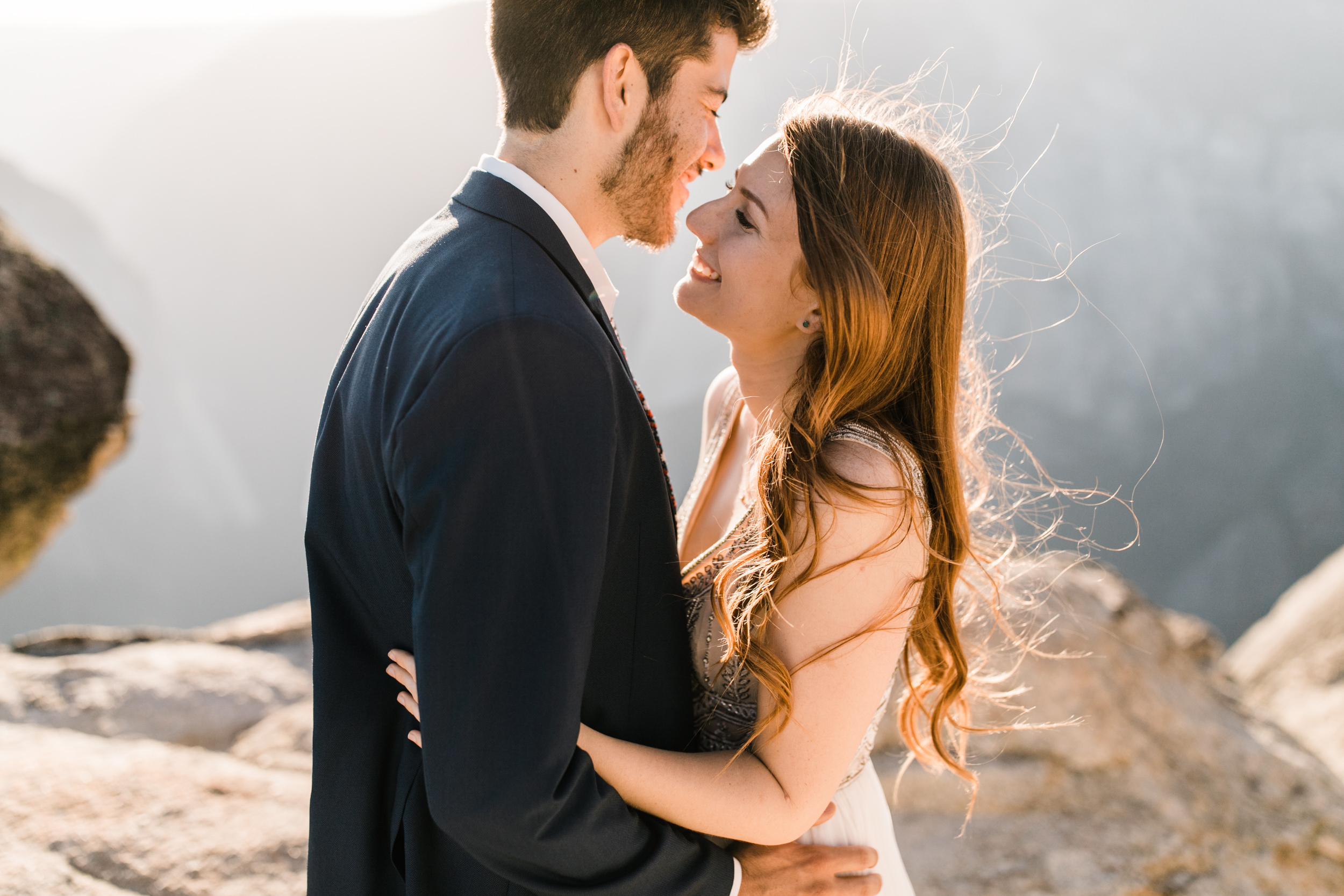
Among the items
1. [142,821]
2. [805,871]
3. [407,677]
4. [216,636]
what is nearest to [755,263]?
[407,677]

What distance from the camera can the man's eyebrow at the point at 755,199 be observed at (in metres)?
1.79

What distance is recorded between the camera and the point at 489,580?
1.08m

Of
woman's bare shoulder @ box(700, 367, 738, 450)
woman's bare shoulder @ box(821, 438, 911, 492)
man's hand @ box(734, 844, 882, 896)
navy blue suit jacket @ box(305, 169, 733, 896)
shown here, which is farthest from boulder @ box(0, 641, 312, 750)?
woman's bare shoulder @ box(821, 438, 911, 492)

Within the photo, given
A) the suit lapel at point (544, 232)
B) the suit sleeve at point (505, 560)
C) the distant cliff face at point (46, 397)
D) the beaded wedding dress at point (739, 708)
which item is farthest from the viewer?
the distant cliff face at point (46, 397)

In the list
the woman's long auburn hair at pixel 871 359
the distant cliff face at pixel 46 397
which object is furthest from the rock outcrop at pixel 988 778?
the woman's long auburn hair at pixel 871 359

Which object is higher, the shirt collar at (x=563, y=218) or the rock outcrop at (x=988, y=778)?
the shirt collar at (x=563, y=218)

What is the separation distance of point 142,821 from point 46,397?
2.70 meters

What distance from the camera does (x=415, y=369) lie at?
1.14 m

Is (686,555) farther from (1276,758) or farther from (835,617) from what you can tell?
(1276,758)

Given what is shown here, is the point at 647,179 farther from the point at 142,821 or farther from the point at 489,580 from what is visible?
the point at 142,821

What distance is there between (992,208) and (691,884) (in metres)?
1.67

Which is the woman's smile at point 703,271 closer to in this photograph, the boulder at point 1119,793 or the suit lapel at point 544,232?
the suit lapel at point 544,232

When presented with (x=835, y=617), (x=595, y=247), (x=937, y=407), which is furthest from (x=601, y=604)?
(x=937, y=407)

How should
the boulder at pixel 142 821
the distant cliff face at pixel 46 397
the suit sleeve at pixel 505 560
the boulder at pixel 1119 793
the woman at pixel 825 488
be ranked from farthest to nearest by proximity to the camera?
the distant cliff face at pixel 46 397 < the boulder at pixel 1119 793 < the boulder at pixel 142 821 < the woman at pixel 825 488 < the suit sleeve at pixel 505 560
